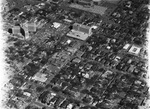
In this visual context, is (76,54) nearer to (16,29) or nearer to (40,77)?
(40,77)

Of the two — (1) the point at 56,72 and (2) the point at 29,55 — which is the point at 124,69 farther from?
(2) the point at 29,55

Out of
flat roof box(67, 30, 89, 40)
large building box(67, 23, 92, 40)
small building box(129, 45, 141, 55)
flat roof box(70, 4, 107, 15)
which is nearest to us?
small building box(129, 45, 141, 55)

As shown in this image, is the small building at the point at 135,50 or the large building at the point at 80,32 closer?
the small building at the point at 135,50

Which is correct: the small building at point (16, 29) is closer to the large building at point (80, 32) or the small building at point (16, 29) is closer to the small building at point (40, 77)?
the large building at point (80, 32)

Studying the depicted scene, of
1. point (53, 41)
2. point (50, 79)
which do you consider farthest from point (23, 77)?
point (53, 41)

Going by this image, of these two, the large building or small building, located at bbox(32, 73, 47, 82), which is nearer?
small building, located at bbox(32, 73, 47, 82)

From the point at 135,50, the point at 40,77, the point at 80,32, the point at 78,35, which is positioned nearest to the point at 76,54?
the point at 78,35

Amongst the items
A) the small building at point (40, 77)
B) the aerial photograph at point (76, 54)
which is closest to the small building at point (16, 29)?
the aerial photograph at point (76, 54)

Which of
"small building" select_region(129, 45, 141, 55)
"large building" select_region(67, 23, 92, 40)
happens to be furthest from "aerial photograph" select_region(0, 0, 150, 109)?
"small building" select_region(129, 45, 141, 55)

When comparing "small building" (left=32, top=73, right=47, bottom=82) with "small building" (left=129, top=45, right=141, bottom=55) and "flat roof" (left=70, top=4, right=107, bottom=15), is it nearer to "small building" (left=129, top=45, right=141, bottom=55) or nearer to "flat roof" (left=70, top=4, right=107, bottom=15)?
"small building" (left=129, top=45, right=141, bottom=55)
